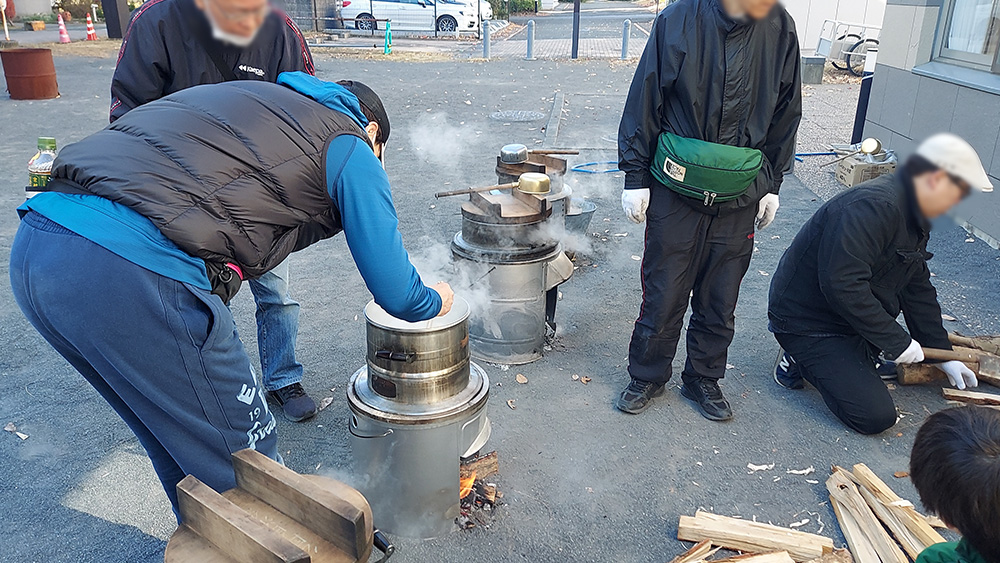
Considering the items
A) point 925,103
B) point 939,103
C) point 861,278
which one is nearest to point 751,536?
point 861,278

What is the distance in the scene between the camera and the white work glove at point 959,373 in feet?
12.2

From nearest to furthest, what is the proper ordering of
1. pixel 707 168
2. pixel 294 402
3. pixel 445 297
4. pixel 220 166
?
pixel 220 166 → pixel 445 297 → pixel 707 168 → pixel 294 402

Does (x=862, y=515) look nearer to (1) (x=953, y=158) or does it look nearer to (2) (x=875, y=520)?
(2) (x=875, y=520)

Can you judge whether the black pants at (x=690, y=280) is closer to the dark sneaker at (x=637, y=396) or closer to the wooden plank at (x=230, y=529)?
the dark sneaker at (x=637, y=396)

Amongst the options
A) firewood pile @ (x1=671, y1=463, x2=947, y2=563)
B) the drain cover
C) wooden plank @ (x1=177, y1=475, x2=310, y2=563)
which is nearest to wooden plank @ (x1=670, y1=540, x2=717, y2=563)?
firewood pile @ (x1=671, y1=463, x2=947, y2=563)

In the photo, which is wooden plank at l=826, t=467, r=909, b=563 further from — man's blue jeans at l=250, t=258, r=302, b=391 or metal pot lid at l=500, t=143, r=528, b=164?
man's blue jeans at l=250, t=258, r=302, b=391

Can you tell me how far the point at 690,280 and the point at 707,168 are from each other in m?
0.65

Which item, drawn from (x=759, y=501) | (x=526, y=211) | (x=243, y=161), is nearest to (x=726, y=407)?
(x=759, y=501)

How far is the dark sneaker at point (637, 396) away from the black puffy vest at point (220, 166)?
2258 mm

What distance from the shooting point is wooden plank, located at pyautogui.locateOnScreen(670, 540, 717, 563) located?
2.73m

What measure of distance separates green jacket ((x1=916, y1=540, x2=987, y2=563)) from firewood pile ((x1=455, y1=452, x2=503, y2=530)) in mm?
1615

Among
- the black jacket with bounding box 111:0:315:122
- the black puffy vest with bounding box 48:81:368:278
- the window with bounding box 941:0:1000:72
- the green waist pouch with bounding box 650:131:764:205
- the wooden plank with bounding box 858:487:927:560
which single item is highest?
the window with bounding box 941:0:1000:72

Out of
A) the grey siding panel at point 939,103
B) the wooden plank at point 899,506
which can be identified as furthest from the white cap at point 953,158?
the wooden plank at point 899,506

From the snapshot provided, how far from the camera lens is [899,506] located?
2887mm
